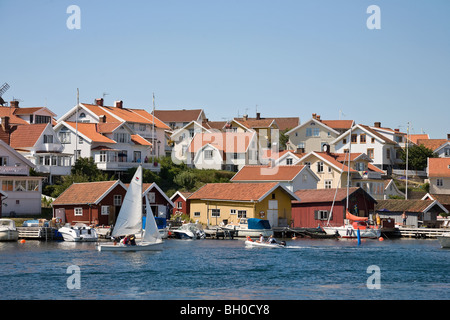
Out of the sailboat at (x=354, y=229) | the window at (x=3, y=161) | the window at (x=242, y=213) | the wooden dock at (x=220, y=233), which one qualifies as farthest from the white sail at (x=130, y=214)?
the sailboat at (x=354, y=229)

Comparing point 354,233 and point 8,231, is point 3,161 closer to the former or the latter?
point 8,231

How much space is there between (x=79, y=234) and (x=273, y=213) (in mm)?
23789

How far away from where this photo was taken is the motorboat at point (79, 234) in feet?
242

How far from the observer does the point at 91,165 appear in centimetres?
9819

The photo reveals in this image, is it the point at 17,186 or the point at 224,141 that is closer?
the point at 17,186

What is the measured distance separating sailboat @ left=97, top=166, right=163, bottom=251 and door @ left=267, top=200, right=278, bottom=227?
76.1 ft

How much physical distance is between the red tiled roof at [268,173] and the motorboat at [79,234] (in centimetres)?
3228

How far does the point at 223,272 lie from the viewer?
50750mm

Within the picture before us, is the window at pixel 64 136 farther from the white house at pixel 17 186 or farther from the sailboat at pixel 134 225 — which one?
the sailboat at pixel 134 225

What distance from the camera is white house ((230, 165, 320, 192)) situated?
9988 centimetres

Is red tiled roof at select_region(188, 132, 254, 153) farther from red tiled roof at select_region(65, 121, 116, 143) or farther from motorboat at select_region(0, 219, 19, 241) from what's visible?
motorboat at select_region(0, 219, 19, 241)

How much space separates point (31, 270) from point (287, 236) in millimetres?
41183

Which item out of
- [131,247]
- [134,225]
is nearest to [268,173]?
[134,225]
